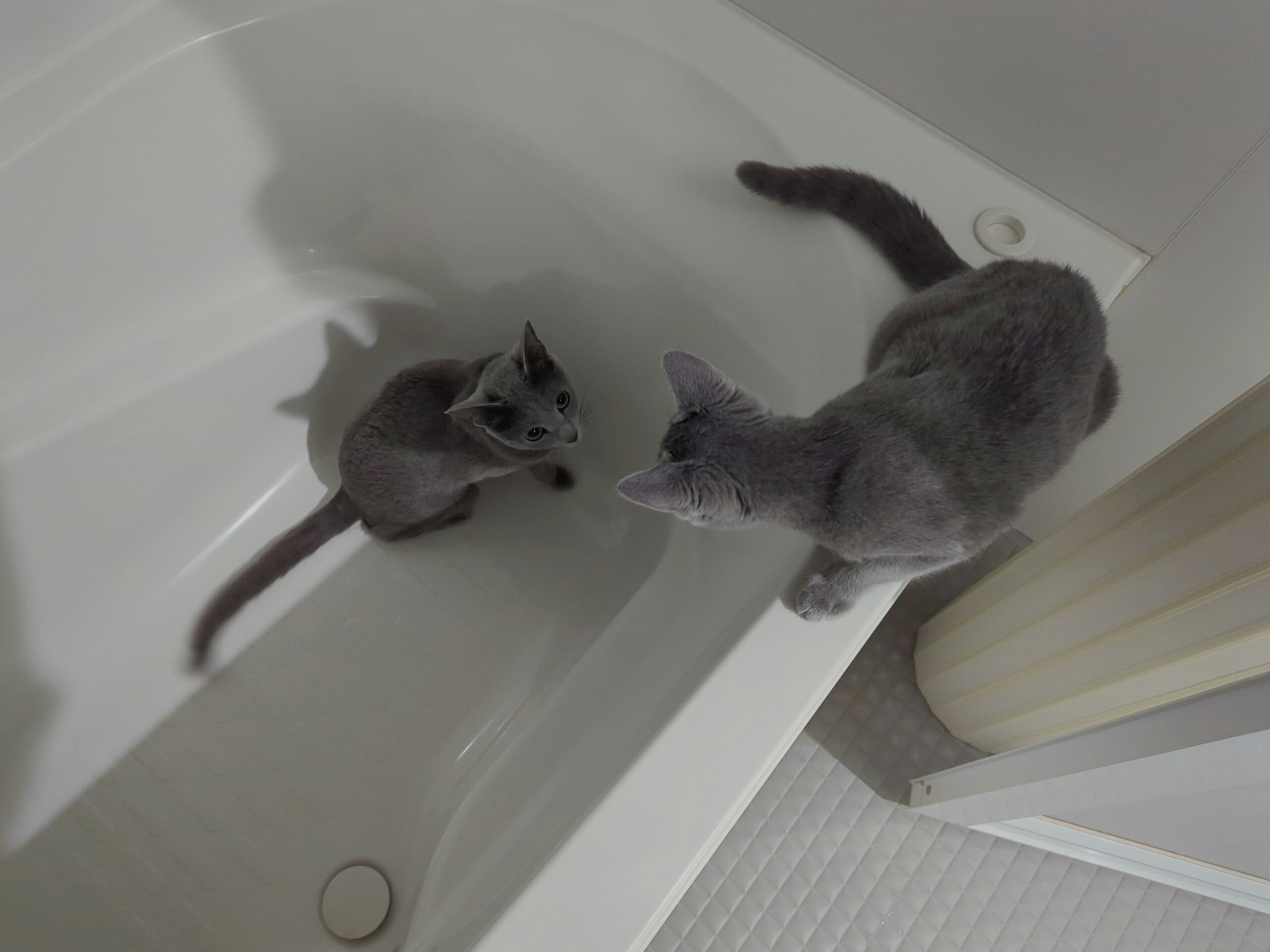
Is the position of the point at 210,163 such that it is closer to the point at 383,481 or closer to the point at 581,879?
the point at 383,481

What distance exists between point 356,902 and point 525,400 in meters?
0.75

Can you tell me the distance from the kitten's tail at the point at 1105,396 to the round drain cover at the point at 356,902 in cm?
111

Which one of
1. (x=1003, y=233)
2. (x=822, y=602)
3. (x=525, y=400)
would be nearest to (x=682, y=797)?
(x=822, y=602)

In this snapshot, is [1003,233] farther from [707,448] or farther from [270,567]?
[270,567]

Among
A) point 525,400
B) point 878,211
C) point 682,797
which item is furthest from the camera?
point 525,400

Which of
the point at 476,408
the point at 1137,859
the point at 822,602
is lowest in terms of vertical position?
the point at 1137,859

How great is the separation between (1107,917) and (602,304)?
49.9 inches

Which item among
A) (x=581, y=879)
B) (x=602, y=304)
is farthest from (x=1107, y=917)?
Result: (x=602, y=304)

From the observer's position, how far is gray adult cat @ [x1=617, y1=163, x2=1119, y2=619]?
0.70m

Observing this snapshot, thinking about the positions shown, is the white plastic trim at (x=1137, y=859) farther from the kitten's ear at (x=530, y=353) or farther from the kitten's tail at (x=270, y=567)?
the kitten's tail at (x=270, y=567)

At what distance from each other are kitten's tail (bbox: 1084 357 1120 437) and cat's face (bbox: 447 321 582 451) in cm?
64

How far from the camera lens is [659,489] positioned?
0.71 m

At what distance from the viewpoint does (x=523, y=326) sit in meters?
1.12

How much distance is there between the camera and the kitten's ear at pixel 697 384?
73cm
